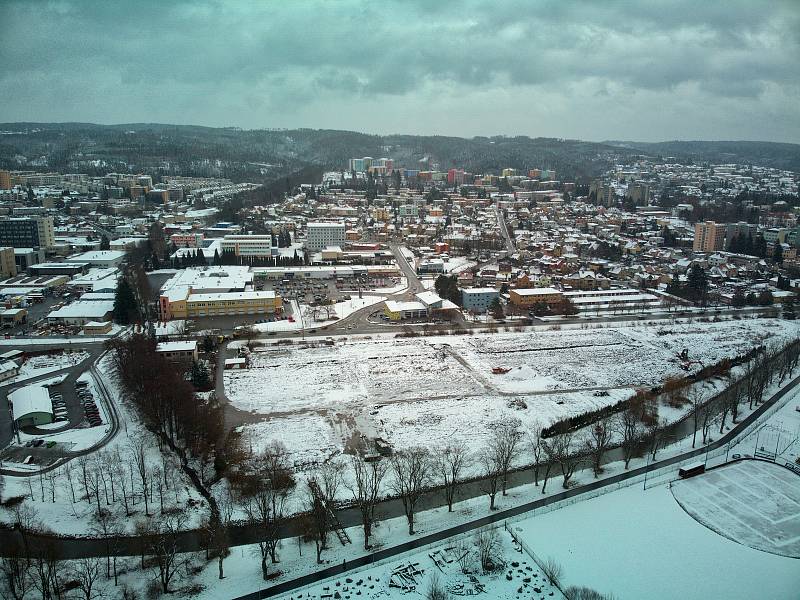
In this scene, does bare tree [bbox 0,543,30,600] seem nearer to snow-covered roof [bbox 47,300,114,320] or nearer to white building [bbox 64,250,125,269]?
→ snow-covered roof [bbox 47,300,114,320]

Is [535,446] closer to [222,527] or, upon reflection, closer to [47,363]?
[222,527]

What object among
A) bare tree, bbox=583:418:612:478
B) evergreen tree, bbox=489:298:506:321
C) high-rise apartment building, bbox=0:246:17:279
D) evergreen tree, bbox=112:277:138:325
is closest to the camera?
bare tree, bbox=583:418:612:478

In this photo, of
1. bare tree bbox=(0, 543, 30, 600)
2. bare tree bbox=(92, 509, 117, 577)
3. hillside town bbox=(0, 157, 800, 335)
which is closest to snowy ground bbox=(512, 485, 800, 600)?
bare tree bbox=(92, 509, 117, 577)

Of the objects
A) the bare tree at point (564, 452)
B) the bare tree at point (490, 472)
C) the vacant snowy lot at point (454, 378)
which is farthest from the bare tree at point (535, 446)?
the bare tree at point (490, 472)

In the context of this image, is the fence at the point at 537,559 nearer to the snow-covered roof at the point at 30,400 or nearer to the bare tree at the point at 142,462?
the bare tree at the point at 142,462

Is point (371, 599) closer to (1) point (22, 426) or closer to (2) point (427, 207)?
(1) point (22, 426)

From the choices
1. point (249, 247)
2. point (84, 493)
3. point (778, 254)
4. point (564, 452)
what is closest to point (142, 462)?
point (84, 493)

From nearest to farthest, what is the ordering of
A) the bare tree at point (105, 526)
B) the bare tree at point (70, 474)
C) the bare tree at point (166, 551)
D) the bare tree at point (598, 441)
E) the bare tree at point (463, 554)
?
the bare tree at point (166, 551)
the bare tree at point (463, 554)
the bare tree at point (105, 526)
the bare tree at point (70, 474)
the bare tree at point (598, 441)
